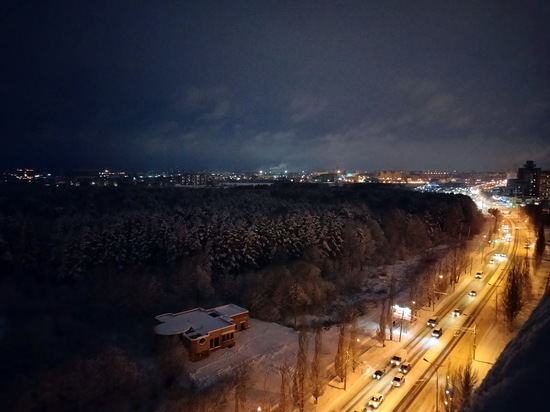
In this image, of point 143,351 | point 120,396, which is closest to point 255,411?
point 120,396

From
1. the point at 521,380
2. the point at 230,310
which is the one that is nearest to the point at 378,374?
the point at 230,310

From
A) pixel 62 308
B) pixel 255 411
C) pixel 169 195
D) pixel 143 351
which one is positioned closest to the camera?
pixel 255 411

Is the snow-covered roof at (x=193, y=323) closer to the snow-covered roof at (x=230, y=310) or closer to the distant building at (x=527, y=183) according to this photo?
the snow-covered roof at (x=230, y=310)

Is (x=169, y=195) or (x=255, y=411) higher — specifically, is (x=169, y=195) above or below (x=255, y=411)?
above

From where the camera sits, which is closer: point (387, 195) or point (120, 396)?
point (120, 396)

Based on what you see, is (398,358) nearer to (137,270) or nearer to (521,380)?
(521,380)

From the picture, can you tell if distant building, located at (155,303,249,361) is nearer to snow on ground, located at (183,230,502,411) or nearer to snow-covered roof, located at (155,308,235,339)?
snow-covered roof, located at (155,308,235,339)

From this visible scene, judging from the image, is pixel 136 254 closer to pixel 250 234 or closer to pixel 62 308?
pixel 62 308
